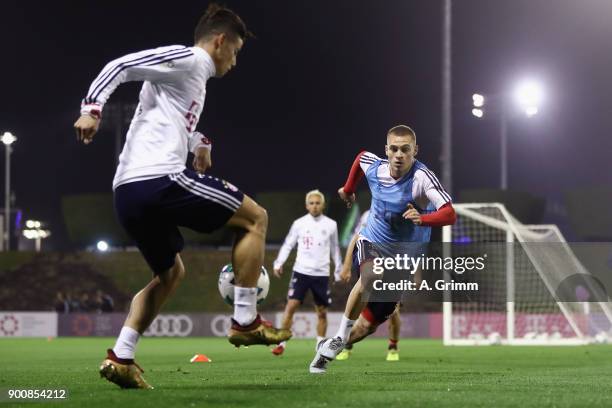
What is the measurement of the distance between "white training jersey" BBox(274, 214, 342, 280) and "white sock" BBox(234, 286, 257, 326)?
9.35 metres

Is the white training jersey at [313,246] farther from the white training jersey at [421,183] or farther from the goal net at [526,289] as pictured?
the white training jersey at [421,183]

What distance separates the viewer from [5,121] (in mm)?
66125

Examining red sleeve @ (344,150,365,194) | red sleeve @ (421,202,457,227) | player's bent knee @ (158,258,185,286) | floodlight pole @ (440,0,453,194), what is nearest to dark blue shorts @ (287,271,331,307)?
red sleeve @ (344,150,365,194)

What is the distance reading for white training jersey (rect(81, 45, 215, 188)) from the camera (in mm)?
6422

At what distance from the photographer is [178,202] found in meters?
6.40

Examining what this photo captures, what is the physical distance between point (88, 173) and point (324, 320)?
63733 mm

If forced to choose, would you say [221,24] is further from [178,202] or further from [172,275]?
[172,275]

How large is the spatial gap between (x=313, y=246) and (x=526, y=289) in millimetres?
6599

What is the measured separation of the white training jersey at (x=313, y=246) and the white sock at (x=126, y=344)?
8896 millimetres

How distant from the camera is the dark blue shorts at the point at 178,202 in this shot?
20.9 feet

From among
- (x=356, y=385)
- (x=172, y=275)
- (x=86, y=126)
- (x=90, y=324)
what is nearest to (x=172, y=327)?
(x=90, y=324)

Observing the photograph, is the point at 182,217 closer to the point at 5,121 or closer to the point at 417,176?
the point at 417,176

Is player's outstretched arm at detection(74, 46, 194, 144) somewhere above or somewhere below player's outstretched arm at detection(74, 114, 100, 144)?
above

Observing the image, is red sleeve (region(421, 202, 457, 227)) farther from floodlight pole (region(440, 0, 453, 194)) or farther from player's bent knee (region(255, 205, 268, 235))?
floodlight pole (region(440, 0, 453, 194))
